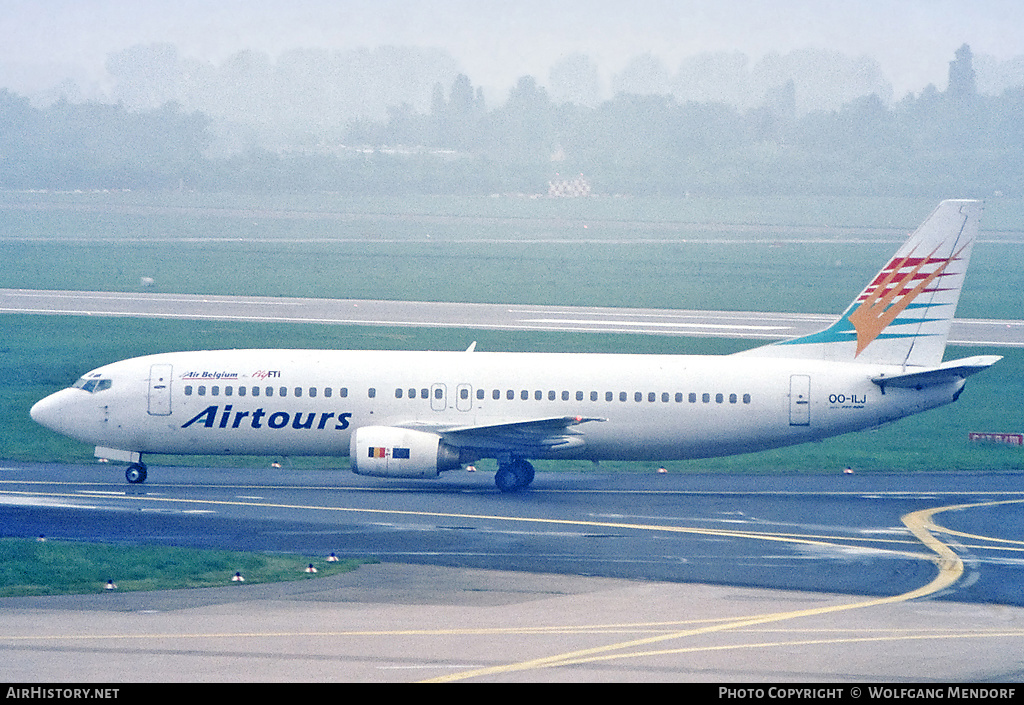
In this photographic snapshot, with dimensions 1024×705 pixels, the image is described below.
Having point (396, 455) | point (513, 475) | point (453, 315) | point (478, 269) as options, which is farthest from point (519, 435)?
point (478, 269)

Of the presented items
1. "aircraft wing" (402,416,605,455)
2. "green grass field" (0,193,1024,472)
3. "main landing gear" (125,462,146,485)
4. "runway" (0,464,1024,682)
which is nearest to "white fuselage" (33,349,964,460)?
"aircraft wing" (402,416,605,455)

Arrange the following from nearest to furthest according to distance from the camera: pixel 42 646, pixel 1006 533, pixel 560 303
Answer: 1. pixel 42 646
2. pixel 1006 533
3. pixel 560 303

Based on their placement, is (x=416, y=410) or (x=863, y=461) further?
(x=863, y=461)

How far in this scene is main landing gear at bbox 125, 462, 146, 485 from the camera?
140 ft

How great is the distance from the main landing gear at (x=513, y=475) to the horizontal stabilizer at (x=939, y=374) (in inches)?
430

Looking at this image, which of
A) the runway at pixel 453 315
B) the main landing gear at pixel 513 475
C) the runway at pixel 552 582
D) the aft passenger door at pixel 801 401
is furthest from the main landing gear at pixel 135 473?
the runway at pixel 453 315

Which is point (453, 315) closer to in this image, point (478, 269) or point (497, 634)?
point (478, 269)

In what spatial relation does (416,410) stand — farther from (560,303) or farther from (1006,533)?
(560,303)

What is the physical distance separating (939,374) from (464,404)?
14225 millimetres

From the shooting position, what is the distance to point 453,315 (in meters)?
87.6

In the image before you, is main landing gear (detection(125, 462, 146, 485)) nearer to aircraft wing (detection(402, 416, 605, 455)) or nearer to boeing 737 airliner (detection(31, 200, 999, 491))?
boeing 737 airliner (detection(31, 200, 999, 491))

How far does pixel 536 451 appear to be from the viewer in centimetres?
4288

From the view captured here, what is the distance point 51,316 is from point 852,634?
68.0 m

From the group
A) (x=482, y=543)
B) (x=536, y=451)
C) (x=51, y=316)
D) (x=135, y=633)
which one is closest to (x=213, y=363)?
(x=536, y=451)
